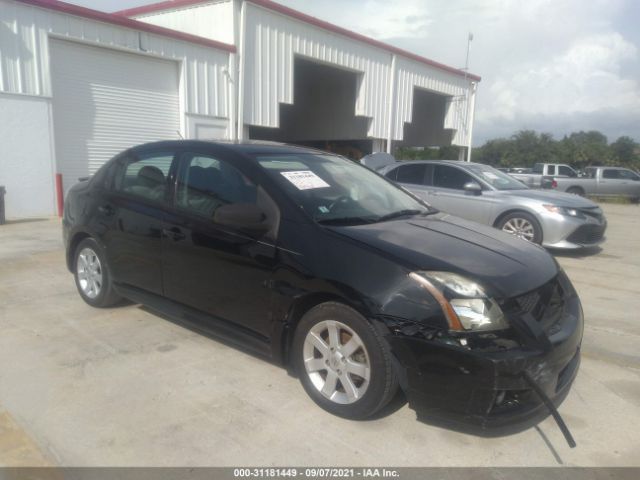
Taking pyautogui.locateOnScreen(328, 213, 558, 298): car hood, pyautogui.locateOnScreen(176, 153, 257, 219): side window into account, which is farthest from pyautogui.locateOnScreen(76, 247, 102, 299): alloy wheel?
pyautogui.locateOnScreen(328, 213, 558, 298): car hood

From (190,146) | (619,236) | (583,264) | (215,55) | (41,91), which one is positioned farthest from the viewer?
(215,55)

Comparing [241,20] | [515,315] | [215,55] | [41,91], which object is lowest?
[515,315]

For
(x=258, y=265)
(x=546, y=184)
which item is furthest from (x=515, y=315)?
(x=546, y=184)

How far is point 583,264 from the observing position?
7465 mm

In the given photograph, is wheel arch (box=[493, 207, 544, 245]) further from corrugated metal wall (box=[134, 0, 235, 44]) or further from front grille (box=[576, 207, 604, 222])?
corrugated metal wall (box=[134, 0, 235, 44])

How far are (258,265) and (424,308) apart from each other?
3.64 feet

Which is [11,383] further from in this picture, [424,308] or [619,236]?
[619,236]

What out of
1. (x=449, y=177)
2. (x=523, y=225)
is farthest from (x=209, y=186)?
(x=449, y=177)

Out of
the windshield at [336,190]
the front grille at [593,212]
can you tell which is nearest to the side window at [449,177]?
the front grille at [593,212]

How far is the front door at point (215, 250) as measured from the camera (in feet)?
10.4

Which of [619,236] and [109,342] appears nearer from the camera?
[109,342]

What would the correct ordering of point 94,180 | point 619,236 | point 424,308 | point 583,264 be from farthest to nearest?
point 619,236, point 583,264, point 94,180, point 424,308

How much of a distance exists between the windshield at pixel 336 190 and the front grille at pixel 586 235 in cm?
445

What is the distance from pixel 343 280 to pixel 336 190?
39.5 inches
